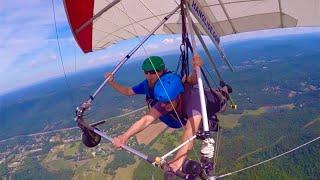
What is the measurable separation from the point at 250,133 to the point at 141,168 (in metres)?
17.7

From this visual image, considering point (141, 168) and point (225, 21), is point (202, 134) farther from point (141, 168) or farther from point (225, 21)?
point (141, 168)

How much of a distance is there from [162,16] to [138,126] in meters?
2.78

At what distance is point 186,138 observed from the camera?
4223 millimetres

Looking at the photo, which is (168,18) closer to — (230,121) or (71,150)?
(230,121)

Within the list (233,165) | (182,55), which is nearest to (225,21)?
(182,55)

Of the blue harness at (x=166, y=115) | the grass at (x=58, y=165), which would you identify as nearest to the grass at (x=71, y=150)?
the grass at (x=58, y=165)

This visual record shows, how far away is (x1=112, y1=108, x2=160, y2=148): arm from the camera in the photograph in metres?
4.34

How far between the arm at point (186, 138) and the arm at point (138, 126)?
18.5 inches

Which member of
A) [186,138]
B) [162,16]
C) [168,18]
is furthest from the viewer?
[162,16]

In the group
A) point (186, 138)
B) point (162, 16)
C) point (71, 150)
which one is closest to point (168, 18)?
point (162, 16)

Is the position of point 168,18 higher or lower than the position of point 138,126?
higher

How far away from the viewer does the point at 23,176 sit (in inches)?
2840

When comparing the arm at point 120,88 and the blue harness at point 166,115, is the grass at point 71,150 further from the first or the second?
the blue harness at point 166,115

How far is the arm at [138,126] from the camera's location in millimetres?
4344
